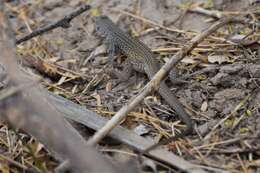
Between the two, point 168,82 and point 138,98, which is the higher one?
point 138,98

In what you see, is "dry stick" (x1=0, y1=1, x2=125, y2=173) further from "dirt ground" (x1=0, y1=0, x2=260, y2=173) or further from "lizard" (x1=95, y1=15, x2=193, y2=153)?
"lizard" (x1=95, y1=15, x2=193, y2=153)

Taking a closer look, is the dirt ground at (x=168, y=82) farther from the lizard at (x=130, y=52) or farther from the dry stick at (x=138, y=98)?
the dry stick at (x=138, y=98)

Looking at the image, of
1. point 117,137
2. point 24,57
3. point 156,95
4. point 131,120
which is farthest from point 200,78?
point 24,57

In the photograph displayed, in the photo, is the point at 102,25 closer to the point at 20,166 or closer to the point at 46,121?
the point at 20,166

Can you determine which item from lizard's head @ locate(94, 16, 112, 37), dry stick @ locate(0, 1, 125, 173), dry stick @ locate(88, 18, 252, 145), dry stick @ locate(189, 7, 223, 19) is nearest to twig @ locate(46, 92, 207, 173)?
dry stick @ locate(88, 18, 252, 145)

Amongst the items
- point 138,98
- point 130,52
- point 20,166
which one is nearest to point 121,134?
point 138,98

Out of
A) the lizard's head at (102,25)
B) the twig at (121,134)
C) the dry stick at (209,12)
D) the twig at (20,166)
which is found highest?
the dry stick at (209,12)

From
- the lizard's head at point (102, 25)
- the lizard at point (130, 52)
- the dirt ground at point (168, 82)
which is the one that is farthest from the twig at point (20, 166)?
the lizard's head at point (102, 25)
